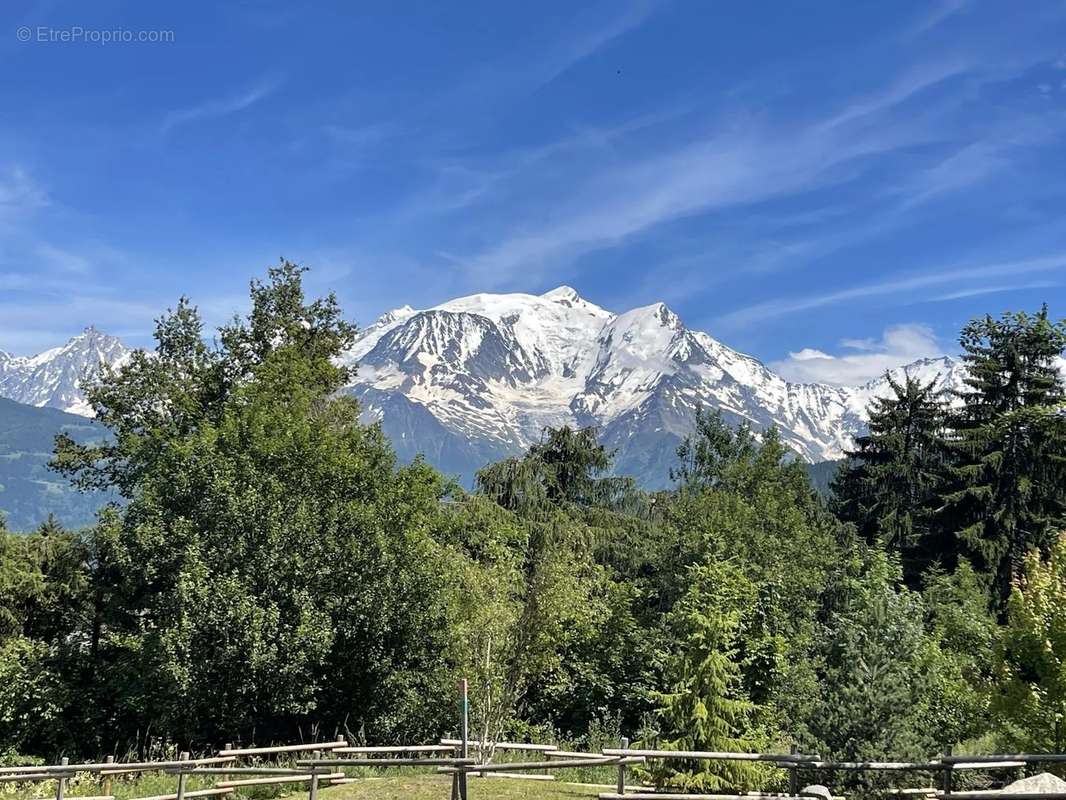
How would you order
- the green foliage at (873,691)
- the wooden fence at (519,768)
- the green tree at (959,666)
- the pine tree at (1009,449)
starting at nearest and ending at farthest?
the wooden fence at (519,768)
the green foliage at (873,691)
the green tree at (959,666)
the pine tree at (1009,449)

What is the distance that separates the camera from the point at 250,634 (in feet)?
78.7

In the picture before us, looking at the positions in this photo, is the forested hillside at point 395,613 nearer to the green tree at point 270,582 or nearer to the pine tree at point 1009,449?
the green tree at point 270,582

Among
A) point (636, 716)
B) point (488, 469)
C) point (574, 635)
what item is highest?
point (488, 469)

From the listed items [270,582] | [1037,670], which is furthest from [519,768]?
[270,582]

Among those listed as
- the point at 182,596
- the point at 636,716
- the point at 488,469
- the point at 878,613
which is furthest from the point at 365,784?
the point at 488,469

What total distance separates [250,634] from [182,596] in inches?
86.0

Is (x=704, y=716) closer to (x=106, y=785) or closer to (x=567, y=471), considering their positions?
(x=106, y=785)

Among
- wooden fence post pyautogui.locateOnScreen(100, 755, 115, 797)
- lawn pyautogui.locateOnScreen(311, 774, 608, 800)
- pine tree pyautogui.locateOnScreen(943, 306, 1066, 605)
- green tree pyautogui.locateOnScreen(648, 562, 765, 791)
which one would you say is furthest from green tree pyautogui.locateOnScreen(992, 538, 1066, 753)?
pine tree pyautogui.locateOnScreen(943, 306, 1066, 605)

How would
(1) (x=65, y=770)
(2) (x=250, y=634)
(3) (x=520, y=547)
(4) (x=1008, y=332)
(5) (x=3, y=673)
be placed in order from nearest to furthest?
(1) (x=65, y=770) → (2) (x=250, y=634) → (5) (x=3, y=673) → (3) (x=520, y=547) → (4) (x=1008, y=332)

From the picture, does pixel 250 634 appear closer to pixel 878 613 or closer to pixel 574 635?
pixel 574 635

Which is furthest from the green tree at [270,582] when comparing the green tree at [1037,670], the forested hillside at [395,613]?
the green tree at [1037,670]

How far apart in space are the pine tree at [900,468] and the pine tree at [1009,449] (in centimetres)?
241

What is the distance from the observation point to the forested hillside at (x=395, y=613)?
17250 mm

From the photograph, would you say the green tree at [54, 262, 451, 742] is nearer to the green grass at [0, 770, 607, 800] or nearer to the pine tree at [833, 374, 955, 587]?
the green grass at [0, 770, 607, 800]
